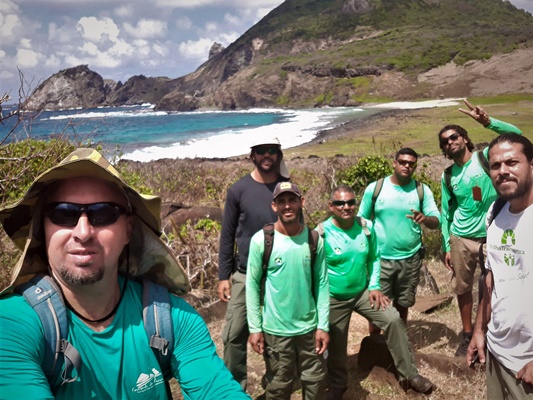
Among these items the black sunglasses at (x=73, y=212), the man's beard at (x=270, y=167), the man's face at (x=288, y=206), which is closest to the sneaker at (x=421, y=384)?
the man's face at (x=288, y=206)

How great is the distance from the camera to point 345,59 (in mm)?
105188

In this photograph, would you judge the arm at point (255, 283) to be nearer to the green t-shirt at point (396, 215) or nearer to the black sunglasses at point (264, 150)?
the black sunglasses at point (264, 150)

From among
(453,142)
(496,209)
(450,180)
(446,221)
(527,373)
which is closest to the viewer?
(527,373)

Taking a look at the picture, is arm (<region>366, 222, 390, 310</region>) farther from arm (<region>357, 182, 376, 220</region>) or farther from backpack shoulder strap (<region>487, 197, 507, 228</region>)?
backpack shoulder strap (<region>487, 197, 507, 228</region>)

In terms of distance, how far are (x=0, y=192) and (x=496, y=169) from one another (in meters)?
4.97

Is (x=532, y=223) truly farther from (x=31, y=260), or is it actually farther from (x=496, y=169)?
(x=31, y=260)

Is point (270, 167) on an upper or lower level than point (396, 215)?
upper

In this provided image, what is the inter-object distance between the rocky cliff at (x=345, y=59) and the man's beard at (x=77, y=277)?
4200 mm

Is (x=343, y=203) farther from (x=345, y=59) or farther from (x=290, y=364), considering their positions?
(x=345, y=59)

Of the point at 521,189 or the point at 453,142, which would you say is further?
the point at 453,142

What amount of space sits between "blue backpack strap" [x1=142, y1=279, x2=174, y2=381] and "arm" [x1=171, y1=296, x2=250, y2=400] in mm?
24

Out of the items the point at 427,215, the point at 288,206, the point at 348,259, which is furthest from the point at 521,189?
the point at 427,215

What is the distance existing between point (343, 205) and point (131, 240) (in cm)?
229

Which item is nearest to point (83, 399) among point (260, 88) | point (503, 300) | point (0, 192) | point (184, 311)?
point (184, 311)
